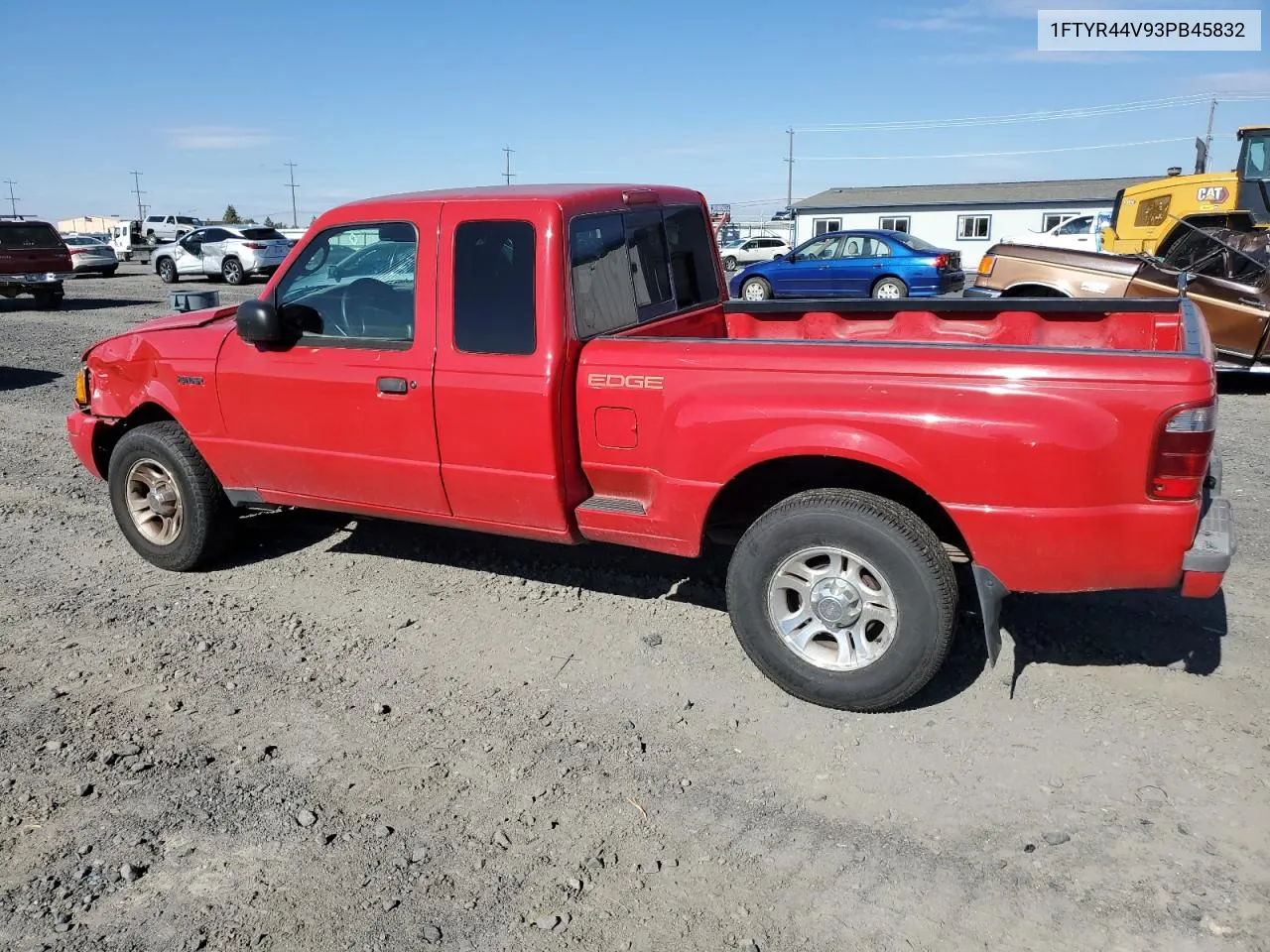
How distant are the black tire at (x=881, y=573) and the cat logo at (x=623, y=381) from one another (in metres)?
0.69

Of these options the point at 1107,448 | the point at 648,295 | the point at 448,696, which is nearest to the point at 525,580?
the point at 448,696

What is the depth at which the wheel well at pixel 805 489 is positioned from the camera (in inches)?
154

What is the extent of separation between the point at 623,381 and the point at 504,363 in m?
0.54

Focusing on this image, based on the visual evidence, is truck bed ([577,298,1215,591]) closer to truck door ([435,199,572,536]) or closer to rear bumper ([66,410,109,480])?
truck door ([435,199,572,536])

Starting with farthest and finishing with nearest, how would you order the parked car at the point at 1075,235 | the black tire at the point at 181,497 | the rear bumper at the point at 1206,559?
the parked car at the point at 1075,235 → the black tire at the point at 181,497 → the rear bumper at the point at 1206,559

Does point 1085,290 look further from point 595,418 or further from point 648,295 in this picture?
point 595,418

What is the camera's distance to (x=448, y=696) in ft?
13.3

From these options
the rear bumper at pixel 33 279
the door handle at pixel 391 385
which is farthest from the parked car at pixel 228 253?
the door handle at pixel 391 385

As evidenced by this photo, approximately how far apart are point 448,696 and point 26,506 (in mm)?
4335

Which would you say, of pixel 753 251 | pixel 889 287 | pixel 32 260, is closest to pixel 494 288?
pixel 889 287

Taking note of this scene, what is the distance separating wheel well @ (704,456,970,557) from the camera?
154 inches

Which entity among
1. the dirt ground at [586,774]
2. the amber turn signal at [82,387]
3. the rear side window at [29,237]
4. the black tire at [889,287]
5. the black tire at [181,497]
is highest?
the rear side window at [29,237]

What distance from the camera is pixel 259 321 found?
450cm

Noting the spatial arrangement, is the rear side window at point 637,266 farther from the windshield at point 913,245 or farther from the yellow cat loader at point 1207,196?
the windshield at point 913,245
